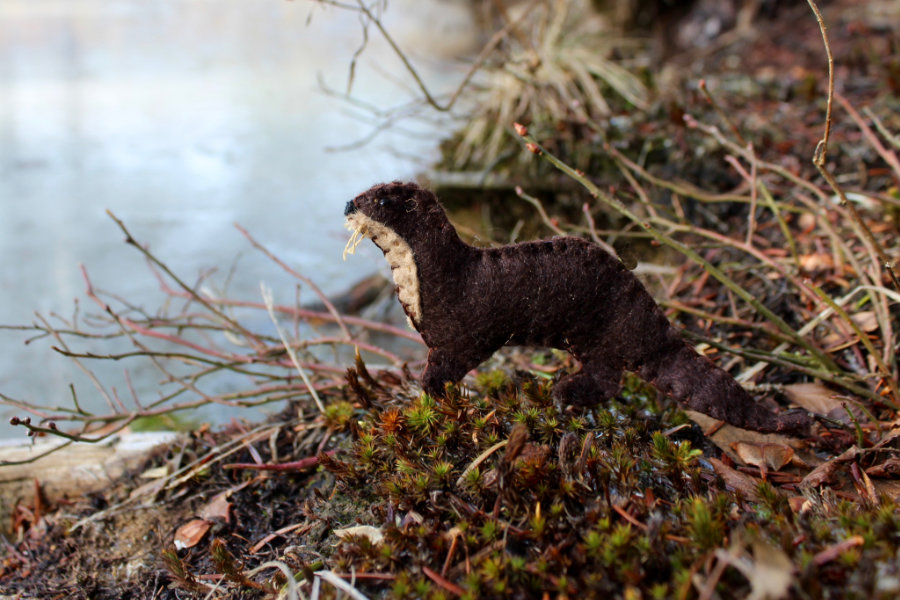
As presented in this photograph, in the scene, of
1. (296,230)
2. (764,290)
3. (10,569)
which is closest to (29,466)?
(10,569)

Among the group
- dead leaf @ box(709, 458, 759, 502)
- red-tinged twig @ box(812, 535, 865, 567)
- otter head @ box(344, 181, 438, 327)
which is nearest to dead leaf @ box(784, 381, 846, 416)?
dead leaf @ box(709, 458, 759, 502)

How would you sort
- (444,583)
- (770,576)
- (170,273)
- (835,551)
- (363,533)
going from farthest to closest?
(170,273)
(363,533)
(444,583)
(835,551)
(770,576)

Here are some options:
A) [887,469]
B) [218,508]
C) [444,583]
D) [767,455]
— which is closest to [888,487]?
[887,469]

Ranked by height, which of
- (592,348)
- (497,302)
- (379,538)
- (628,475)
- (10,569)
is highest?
(497,302)

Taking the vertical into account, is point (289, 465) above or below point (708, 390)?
below

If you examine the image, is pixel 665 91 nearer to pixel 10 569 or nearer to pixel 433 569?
pixel 433 569

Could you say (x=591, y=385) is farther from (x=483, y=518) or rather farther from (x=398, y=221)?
(x=398, y=221)

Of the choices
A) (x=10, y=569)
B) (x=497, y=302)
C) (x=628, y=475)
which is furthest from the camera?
(x=10, y=569)
